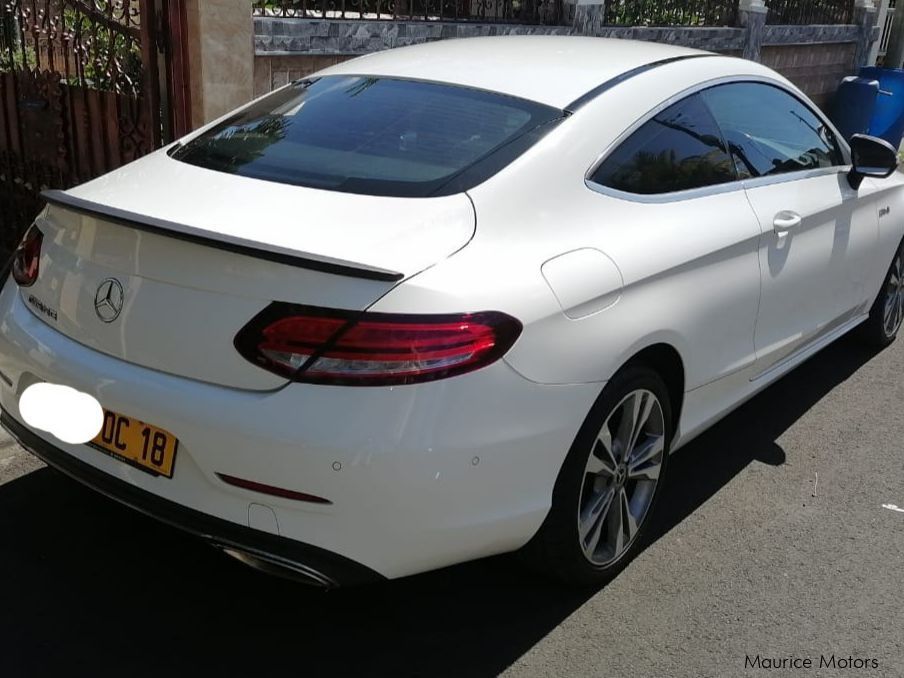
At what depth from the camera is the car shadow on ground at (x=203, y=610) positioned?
280 cm

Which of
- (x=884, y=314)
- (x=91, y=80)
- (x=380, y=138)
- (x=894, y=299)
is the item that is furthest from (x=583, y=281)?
(x=91, y=80)

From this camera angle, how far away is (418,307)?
2443 millimetres

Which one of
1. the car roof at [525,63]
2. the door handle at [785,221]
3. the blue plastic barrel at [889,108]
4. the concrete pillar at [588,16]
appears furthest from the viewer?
the blue plastic barrel at [889,108]

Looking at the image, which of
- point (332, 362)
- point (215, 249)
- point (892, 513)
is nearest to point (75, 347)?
point (215, 249)

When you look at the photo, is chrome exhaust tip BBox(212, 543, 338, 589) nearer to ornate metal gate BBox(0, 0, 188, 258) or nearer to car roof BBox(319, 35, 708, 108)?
car roof BBox(319, 35, 708, 108)

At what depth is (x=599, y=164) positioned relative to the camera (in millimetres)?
3133

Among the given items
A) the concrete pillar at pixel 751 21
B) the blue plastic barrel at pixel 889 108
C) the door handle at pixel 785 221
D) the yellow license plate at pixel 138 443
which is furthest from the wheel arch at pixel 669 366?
the blue plastic barrel at pixel 889 108

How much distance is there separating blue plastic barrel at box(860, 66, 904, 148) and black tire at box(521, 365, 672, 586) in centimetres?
1080

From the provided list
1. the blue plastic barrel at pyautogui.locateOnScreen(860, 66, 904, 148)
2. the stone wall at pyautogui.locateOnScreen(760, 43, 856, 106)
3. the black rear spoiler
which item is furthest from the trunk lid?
the blue plastic barrel at pyautogui.locateOnScreen(860, 66, 904, 148)

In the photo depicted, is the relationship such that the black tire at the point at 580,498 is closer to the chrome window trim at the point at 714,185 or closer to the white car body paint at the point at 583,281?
the white car body paint at the point at 583,281

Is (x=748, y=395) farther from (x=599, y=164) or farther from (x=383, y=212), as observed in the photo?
(x=383, y=212)

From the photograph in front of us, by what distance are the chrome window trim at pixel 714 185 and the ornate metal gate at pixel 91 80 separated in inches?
130

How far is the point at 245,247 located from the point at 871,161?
3269mm
